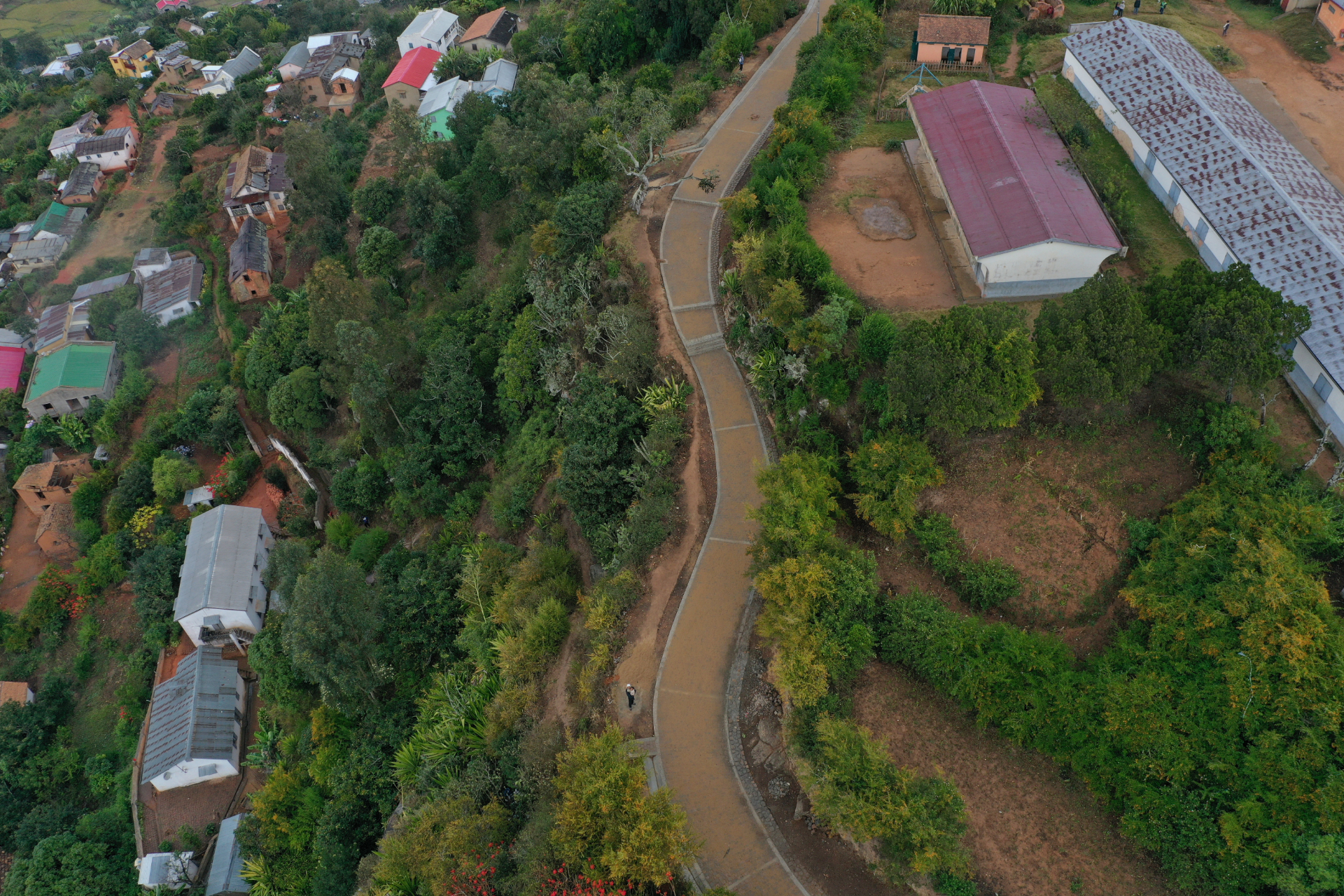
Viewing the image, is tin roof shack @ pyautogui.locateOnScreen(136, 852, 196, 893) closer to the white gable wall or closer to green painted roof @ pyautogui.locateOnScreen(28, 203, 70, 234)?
the white gable wall

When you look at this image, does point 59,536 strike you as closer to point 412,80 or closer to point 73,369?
point 73,369

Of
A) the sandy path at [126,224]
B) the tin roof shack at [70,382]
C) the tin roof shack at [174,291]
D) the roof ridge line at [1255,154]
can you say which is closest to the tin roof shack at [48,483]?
the tin roof shack at [70,382]

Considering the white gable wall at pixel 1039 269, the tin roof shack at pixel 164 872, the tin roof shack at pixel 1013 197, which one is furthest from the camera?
the tin roof shack at pixel 164 872

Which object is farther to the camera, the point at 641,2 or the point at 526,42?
the point at 526,42

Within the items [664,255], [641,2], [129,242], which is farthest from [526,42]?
[664,255]

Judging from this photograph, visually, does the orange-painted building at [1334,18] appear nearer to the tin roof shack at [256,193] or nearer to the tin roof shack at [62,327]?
the tin roof shack at [256,193]

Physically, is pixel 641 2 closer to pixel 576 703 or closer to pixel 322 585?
pixel 322 585

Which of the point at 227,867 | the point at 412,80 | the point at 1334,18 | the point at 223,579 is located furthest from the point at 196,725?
the point at 1334,18
